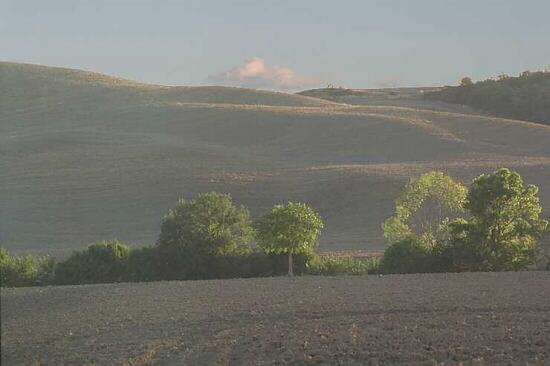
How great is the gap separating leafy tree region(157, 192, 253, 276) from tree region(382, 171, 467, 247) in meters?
5.99

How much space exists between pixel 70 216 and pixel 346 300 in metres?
39.0

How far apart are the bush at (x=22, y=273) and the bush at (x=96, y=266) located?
0.59 m

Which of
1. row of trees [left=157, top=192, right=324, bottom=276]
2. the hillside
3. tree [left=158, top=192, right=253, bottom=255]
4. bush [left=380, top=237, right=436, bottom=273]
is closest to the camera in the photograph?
bush [left=380, top=237, right=436, bottom=273]

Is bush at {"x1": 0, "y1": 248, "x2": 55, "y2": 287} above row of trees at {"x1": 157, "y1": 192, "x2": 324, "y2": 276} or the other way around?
the other way around

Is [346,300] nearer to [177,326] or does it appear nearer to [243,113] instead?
[177,326]

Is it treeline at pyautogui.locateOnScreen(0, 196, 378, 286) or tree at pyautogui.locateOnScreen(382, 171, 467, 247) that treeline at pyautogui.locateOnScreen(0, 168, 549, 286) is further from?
tree at pyautogui.locateOnScreen(382, 171, 467, 247)

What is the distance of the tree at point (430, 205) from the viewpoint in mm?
35562

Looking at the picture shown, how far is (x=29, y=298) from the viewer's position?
863 inches

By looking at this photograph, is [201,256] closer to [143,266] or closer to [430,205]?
[143,266]

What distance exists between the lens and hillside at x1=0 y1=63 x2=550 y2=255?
5512 centimetres

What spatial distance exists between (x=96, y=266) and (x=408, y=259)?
10066mm

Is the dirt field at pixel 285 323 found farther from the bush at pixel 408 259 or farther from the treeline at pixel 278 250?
the bush at pixel 408 259

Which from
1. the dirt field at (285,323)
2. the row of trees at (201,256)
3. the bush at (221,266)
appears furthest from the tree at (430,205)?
the dirt field at (285,323)

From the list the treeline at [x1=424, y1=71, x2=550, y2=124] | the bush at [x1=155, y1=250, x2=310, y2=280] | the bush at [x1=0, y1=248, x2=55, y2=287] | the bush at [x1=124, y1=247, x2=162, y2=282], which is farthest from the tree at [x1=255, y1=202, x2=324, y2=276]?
the treeline at [x1=424, y1=71, x2=550, y2=124]
